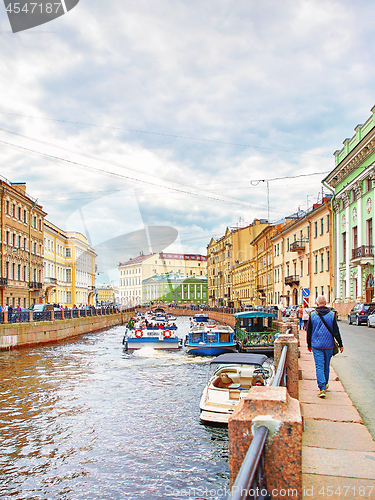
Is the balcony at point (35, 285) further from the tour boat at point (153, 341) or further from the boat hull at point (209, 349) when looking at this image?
the boat hull at point (209, 349)

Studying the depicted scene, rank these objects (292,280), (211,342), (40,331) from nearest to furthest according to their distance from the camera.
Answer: (211,342)
(40,331)
(292,280)

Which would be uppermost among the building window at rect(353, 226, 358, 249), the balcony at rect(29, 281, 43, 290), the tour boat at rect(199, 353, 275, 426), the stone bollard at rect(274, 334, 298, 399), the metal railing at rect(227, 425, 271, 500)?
the building window at rect(353, 226, 358, 249)

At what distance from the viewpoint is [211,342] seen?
26672mm

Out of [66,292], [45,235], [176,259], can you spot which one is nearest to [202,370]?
[45,235]

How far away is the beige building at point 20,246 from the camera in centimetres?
4006

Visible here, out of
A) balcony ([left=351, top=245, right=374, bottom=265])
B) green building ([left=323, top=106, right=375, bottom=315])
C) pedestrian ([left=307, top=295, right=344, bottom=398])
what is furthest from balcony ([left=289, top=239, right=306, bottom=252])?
pedestrian ([left=307, top=295, right=344, bottom=398])

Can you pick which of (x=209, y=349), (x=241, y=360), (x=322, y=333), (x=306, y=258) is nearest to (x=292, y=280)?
(x=306, y=258)

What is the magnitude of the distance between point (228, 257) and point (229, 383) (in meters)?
81.4

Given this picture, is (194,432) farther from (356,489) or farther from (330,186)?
(330,186)

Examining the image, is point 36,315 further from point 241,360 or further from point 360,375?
point 360,375

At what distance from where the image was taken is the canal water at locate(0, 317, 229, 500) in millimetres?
7664

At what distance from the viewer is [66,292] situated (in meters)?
66.2

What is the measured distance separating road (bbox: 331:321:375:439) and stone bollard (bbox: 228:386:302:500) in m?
3.57

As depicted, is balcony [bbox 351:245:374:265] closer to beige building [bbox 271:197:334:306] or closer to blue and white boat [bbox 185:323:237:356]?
beige building [bbox 271:197:334:306]
